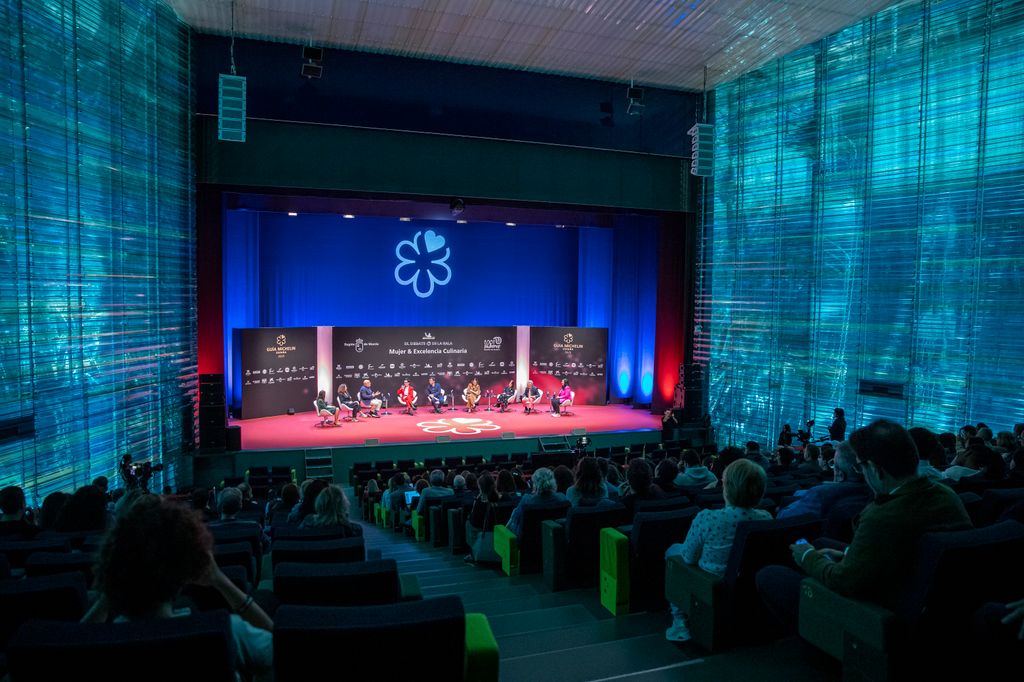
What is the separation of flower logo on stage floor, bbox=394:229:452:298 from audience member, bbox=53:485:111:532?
1282 cm

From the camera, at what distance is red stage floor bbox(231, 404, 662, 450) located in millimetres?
13438

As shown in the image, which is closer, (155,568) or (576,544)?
(155,568)

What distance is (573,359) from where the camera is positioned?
58.7 feet

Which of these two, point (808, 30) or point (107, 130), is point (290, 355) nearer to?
point (107, 130)

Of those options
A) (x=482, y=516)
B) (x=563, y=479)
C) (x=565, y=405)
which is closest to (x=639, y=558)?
(x=563, y=479)

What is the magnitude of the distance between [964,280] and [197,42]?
13.3m

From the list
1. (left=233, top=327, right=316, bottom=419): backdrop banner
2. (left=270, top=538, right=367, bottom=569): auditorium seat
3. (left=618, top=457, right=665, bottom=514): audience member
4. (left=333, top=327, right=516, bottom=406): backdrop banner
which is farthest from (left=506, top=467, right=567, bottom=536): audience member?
(left=333, top=327, right=516, bottom=406): backdrop banner

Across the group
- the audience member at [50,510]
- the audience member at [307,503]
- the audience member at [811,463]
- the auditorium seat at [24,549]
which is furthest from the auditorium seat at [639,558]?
the audience member at [50,510]

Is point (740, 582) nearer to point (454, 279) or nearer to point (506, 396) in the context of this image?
point (506, 396)

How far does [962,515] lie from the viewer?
7.59ft

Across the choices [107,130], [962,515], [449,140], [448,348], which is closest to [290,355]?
[448,348]

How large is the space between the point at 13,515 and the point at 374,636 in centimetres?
455

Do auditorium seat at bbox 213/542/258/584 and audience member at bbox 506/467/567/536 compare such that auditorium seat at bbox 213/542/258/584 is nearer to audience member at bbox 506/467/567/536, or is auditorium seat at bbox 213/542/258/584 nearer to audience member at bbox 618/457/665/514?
audience member at bbox 506/467/567/536

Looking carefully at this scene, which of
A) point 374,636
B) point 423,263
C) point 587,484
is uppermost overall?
point 423,263
